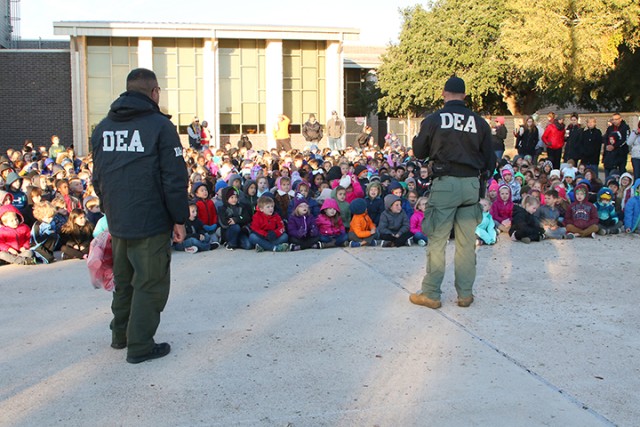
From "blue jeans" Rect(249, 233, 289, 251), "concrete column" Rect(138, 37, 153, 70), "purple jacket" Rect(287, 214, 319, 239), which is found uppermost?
"concrete column" Rect(138, 37, 153, 70)

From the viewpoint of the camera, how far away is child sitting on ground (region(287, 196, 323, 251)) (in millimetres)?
9742

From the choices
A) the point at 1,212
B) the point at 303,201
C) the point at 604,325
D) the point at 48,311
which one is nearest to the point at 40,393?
the point at 48,311

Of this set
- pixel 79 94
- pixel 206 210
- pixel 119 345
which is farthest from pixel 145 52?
pixel 119 345

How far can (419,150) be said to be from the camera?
6.15 metres

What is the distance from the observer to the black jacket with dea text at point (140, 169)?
185 inches

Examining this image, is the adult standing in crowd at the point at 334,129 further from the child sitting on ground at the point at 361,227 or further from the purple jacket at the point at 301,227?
the purple jacket at the point at 301,227

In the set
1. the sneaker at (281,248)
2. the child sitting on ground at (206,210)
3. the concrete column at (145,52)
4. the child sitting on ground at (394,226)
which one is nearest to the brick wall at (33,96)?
the concrete column at (145,52)

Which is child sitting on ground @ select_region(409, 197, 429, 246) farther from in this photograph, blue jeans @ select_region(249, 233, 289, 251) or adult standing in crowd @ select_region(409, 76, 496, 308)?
adult standing in crowd @ select_region(409, 76, 496, 308)

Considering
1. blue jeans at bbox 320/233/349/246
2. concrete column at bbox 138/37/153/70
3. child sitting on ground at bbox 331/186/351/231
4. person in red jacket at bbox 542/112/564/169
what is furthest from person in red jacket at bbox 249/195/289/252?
concrete column at bbox 138/37/153/70

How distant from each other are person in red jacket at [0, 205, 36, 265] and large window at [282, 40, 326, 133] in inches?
771

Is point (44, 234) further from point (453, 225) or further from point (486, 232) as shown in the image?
point (486, 232)

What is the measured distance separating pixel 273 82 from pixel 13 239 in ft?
63.6

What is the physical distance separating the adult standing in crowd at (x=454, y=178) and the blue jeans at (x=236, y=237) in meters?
3.98

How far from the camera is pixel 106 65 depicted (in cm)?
2603
